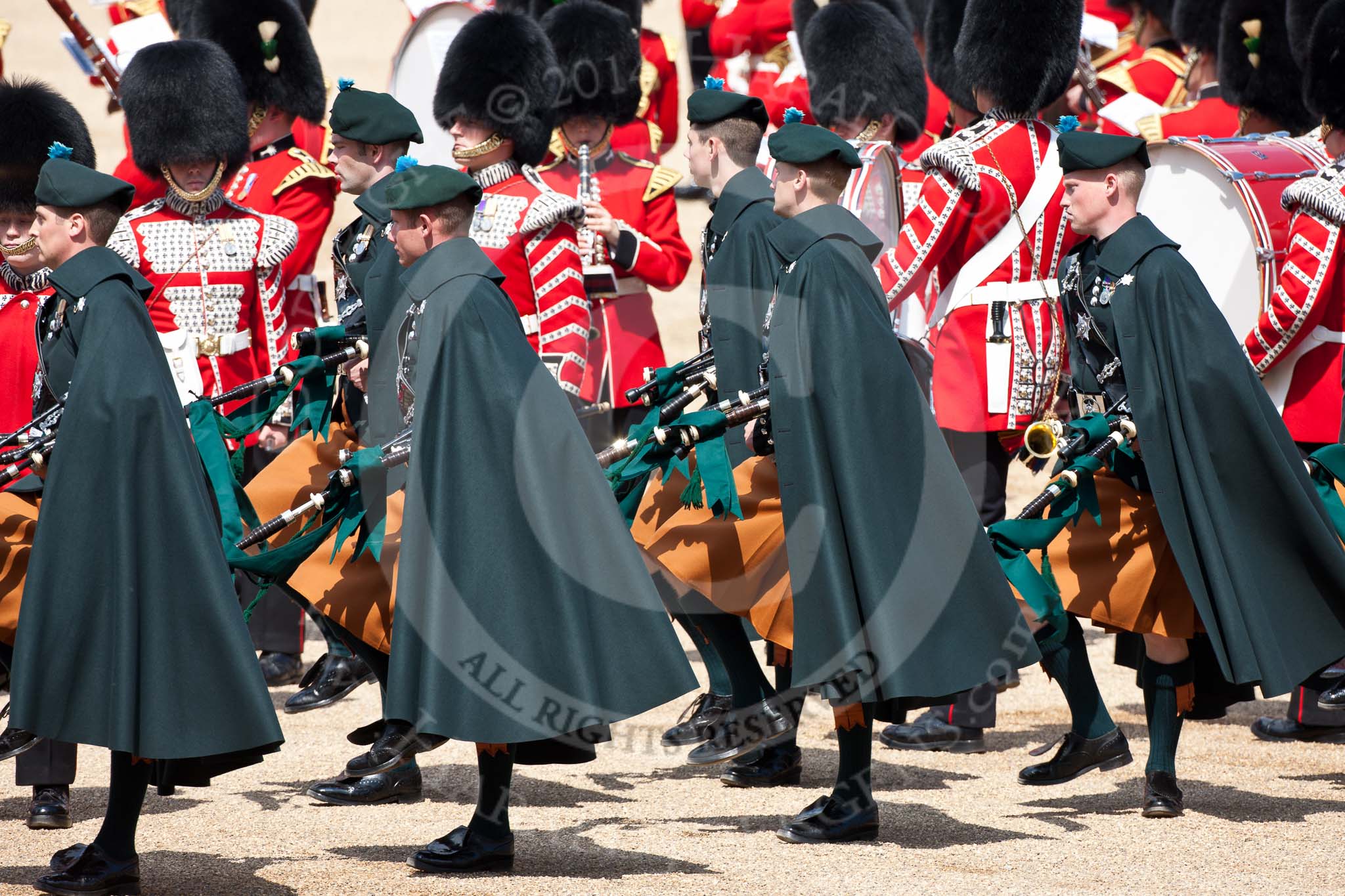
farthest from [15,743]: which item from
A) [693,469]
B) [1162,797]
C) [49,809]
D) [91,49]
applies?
[91,49]

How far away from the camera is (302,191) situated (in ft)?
22.6

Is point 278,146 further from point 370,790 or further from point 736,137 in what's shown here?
point 370,790

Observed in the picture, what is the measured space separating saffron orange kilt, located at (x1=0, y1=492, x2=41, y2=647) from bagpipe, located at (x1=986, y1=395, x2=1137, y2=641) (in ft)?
6.98

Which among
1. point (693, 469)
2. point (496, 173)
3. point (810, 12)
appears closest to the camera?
point (693, 469)

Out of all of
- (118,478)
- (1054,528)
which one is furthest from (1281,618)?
(118,478)

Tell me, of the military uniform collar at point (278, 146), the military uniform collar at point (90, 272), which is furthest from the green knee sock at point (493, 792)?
the military uniform collar at point (278, 146)

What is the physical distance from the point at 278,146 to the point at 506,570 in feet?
11.8

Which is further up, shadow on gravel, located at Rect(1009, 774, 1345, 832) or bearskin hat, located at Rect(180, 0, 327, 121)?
bearskin hat, located at Rect(180, 0, 327, 121)

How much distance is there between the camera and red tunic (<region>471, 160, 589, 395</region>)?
6.06 metres

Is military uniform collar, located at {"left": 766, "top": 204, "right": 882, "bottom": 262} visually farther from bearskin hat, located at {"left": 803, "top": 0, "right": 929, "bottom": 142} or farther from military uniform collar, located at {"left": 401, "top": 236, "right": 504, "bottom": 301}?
bearskin hat, located at {"left": 803, "top": 0, "right": 929, "bottom": 142}

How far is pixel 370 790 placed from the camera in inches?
195

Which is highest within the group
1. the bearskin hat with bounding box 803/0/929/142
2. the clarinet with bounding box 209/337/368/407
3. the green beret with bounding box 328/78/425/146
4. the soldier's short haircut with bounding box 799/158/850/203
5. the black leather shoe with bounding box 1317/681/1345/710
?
the bearskin hat with bounding box 803/0/929/142

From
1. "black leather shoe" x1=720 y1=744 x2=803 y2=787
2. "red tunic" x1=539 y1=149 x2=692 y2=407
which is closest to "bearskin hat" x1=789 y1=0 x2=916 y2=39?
"red tunic" x1=539 y1=149 x2=692 y2=407

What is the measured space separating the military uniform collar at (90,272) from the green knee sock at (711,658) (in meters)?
1.67
